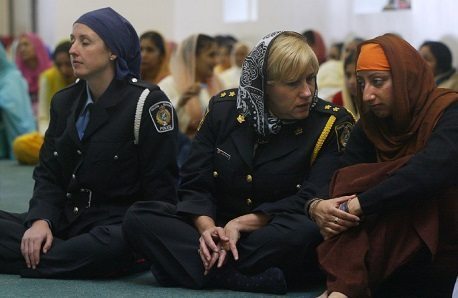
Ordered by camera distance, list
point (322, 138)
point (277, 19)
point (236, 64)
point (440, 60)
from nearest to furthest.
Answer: point (322, 138) < point (440, 60) < point (236, 64) < point (277, 19)

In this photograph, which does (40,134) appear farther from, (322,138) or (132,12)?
→ (132,12)

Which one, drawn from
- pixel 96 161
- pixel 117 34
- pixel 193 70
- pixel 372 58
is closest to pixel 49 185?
pixel 96 161

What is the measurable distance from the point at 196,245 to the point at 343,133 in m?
0.60

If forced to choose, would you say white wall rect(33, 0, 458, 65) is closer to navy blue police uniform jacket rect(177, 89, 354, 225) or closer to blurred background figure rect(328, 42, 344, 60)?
blurred background figure rect(328, 42, 344, 60)

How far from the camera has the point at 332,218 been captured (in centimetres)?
275

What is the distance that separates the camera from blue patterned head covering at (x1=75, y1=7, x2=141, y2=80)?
337cm

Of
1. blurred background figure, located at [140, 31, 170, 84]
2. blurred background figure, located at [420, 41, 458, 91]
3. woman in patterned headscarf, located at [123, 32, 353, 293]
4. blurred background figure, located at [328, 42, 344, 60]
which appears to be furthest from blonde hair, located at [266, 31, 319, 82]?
blurred background figure, located at [328, 42, 344, 60]

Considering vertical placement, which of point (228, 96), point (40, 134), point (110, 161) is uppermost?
point (228, 96)

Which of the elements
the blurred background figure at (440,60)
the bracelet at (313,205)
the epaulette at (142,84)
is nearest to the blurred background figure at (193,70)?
the blurred background figure at (440,60)

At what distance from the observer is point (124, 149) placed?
330 cm

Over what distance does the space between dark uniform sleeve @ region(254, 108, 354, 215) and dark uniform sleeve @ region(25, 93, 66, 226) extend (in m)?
0.76

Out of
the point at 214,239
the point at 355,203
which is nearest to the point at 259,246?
the point at 214,239

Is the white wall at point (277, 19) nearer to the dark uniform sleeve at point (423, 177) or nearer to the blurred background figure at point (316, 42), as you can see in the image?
the blurred background figure at point (316, 42)

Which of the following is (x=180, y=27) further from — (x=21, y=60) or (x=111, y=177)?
(x=111, y=177)
